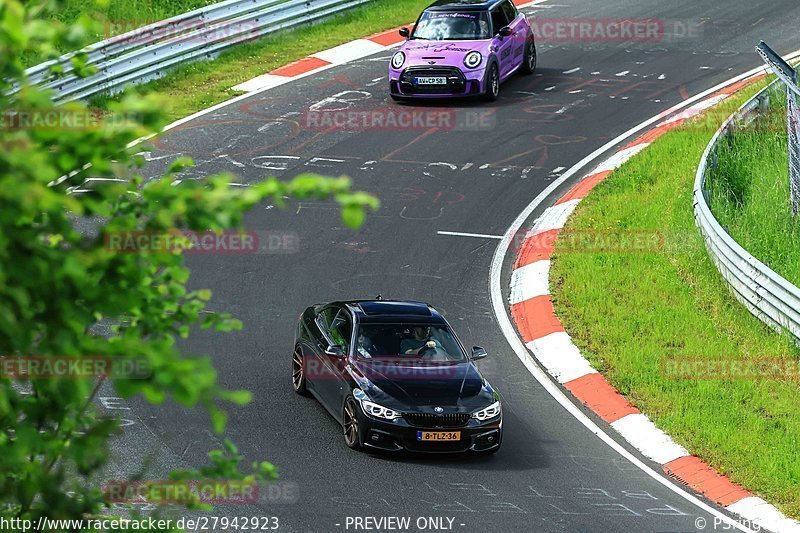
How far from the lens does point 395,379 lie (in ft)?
39.8

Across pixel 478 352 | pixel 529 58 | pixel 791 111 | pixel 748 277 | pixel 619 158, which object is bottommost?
pixel 619 158

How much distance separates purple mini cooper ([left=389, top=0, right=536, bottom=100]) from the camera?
73.4 feet

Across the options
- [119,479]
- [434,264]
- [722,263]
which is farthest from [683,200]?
[119,479]

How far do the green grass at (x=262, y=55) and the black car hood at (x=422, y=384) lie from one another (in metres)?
10.4

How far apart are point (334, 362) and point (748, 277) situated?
18.9 feet

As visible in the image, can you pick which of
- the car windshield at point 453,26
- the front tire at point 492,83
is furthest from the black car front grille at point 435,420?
the car windshield at point 453,26

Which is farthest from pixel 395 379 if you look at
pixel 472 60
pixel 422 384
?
pixel 472 60

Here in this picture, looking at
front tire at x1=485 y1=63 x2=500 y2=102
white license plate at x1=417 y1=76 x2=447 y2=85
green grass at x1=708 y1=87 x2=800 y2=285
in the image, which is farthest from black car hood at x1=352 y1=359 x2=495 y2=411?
front tire at x1=485 y1=63 x2=500 y2=102

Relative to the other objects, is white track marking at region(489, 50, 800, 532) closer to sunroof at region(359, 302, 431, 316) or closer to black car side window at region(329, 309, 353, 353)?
sunroof at region(359, 302, 431, 316)

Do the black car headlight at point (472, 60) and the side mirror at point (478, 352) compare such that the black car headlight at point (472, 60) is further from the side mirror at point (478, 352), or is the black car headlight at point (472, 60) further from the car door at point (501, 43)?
the side mirror at point (478, 352)

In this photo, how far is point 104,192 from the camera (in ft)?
13.8

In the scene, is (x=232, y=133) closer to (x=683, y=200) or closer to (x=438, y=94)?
(x=438, y=94)

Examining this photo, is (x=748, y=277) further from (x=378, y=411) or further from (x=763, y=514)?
(x=378, y=411)

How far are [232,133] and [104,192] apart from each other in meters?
17.5
